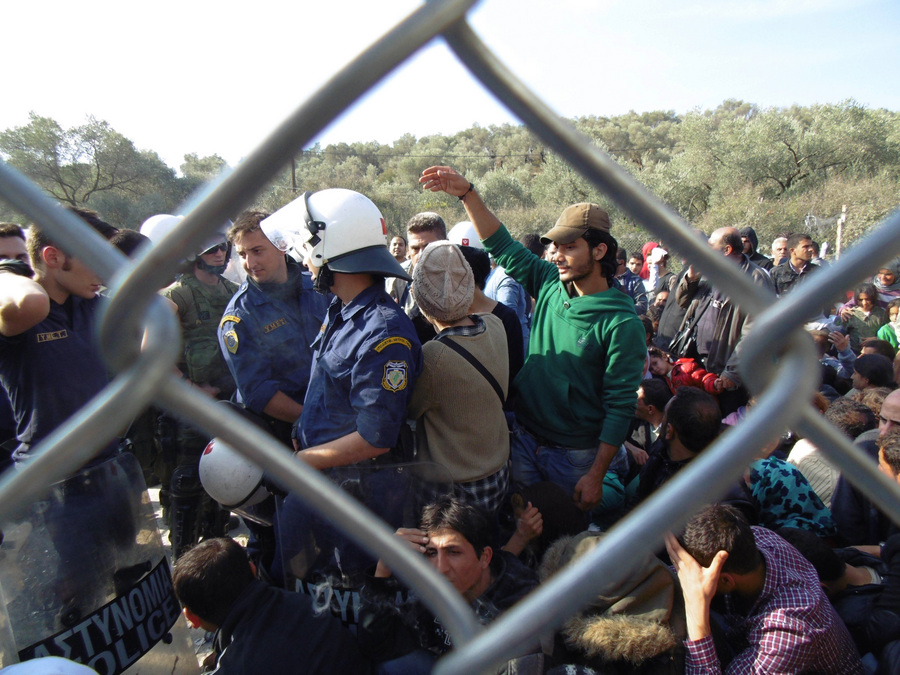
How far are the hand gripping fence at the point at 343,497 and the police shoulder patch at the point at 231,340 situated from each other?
2.19 metres

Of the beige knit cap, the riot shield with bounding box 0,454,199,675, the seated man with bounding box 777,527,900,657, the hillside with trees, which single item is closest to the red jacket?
the seated man with bounding box 777,527,900,657

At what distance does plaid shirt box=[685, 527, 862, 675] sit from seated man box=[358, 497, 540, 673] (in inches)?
25.4

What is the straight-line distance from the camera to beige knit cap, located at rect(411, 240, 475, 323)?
7.90ft

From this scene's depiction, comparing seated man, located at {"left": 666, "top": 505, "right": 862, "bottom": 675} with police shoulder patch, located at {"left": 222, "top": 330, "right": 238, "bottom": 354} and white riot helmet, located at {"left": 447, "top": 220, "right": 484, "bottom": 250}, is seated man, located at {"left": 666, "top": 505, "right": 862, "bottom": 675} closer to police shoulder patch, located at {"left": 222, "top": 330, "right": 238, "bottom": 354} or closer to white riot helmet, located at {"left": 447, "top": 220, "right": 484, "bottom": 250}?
police shoulder patch, located at {"left": 222, "top": 330, "right": 238, "bottom": 354}

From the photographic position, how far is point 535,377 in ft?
9.26

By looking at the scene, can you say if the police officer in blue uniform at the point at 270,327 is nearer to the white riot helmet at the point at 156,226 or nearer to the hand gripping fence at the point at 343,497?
the white riot helmet at the point at 156,226

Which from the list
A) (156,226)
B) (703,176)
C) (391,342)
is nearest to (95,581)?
(391,342)

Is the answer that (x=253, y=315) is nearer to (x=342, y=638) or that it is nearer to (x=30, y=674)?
(x=342, y=638)

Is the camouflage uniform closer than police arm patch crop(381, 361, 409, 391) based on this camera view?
No

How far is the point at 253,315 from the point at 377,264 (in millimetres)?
836

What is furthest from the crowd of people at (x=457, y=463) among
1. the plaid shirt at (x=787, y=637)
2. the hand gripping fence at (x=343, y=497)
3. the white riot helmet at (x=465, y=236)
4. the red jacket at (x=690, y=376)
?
the white riot helmet at (x=465, y=236)

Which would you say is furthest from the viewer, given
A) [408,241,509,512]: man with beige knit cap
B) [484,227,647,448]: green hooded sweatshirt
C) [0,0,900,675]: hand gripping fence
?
[484,227,647,448]: green hooded sweatshirt

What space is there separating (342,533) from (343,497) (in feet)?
5.39

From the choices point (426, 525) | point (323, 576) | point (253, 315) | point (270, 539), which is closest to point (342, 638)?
point (323, 576)
